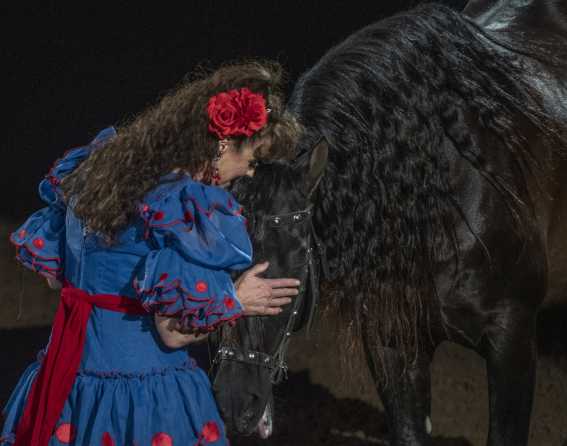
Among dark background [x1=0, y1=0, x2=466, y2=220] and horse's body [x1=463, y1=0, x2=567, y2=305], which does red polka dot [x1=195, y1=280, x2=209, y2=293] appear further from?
dark background [x1=0, y1=0, x2=466, y2=220]

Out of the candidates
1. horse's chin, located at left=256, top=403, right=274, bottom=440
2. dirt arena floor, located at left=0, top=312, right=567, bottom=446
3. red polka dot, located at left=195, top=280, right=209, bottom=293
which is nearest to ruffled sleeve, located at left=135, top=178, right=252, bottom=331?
red polka dot, located at left=195, top=280, right=209, bottom=293

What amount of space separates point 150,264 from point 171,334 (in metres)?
0.17

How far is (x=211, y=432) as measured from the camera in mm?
1987

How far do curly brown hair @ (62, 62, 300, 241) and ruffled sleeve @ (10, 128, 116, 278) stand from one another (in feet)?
0.17

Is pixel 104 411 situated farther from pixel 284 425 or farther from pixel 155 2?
pixel 155 2

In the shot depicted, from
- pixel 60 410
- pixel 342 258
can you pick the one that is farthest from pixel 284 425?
pixel 60 410

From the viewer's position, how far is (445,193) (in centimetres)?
243

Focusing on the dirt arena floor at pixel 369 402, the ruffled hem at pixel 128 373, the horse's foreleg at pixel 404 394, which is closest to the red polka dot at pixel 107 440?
the ruffled hem at pixel 128 373

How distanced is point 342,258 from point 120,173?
0.60m

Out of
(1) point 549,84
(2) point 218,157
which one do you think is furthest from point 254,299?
(1) point 549,84

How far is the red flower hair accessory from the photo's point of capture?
6.29ft

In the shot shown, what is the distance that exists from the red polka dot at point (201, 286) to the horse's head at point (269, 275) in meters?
0.30

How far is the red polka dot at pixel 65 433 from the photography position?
195cm

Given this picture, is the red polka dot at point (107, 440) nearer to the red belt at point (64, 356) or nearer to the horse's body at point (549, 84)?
the red belt at point (64, 356)
